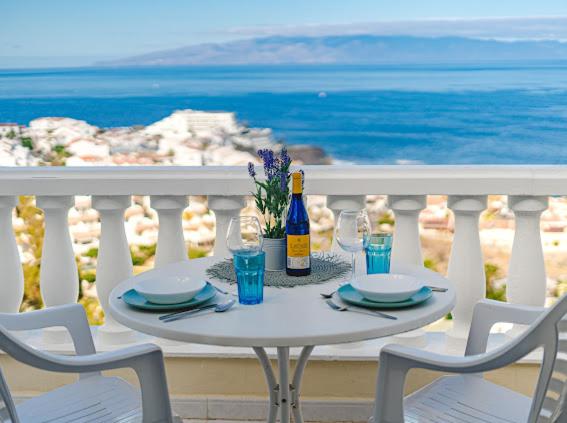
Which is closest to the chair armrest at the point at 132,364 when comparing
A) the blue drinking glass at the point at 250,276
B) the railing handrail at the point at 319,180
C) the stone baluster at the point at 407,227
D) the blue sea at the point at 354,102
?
the blue drinking glass at the point at 250,276

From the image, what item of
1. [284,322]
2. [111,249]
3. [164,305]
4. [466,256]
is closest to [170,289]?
[164,305]

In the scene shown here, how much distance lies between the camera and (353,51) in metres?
14.8

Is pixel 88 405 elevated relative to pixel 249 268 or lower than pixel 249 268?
lower

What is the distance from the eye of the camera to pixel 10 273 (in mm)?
2346

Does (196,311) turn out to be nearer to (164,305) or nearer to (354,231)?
→ (164,305)

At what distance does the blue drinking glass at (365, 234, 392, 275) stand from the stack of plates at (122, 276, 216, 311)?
0.39 meters

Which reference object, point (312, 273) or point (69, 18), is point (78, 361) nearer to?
point (312, 273)

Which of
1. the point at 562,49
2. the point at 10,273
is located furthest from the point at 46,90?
the point at 10,273

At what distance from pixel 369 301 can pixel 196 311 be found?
356 mm

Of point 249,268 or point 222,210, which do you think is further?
point 222,210

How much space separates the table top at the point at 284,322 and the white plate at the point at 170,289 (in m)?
0.04

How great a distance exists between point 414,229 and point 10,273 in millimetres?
1283

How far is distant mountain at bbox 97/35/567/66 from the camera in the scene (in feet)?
46.2

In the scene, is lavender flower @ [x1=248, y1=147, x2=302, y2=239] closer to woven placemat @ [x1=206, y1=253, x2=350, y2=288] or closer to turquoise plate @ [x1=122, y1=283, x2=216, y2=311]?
woven placemat @ [x1=206, y1=253, x2=350, y2=288]
